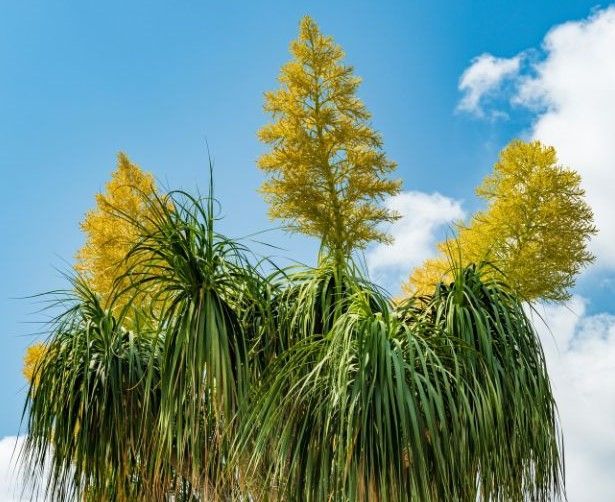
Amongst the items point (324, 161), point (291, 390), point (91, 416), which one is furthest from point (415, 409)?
point (324, 161)

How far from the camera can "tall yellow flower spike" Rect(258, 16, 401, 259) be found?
1430cm

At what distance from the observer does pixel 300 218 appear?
14484mm

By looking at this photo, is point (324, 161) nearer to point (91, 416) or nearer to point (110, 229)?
point (110, 229)

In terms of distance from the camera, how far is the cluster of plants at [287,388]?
4590 millimetres

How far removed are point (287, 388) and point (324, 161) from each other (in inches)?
368

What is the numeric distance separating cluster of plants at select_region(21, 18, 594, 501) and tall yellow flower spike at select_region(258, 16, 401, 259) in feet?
23.3

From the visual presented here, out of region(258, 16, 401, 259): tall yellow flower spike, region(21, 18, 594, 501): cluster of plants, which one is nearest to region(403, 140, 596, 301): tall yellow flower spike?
region(258, 16, 401, 259): tall yellow flower spike

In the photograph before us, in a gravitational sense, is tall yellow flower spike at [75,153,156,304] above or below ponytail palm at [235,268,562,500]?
above

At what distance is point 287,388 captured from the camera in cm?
542

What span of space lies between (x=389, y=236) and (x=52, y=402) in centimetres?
859

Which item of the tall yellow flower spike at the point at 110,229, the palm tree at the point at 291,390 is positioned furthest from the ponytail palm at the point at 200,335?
the tall yellow flower spike at the point at 110,229

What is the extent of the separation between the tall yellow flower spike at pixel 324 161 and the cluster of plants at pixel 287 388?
7.10 m

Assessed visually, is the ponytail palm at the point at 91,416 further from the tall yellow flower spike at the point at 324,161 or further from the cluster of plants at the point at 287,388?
the tall yellow flower spike at the point at 324,161

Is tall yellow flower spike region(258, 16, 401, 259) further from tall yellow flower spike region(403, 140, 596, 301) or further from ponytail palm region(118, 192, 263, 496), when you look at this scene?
Answer: ponytail palm region(118, 192, 263, 496)
